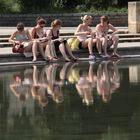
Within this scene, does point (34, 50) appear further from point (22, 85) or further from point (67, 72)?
point (22, 85)

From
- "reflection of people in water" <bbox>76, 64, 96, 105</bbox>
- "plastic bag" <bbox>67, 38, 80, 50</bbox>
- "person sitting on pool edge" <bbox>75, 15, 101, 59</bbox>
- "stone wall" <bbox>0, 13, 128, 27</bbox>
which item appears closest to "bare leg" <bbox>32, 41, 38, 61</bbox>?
"plastic bag" <bbox>67, 38, 80, 50</bbox>

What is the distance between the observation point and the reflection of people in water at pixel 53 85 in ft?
35.8

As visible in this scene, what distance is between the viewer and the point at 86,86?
12039 mm

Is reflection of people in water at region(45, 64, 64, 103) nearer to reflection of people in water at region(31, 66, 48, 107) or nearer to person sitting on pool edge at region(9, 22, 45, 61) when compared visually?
reflection of people in water at region(31, 66, 48, 107)


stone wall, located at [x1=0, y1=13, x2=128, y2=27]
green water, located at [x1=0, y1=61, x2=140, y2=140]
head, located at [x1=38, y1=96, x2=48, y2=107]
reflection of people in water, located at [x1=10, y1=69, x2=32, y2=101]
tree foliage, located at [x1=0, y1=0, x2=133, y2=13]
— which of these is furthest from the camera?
tree foliage, located at [x1=0, y1=0, x2=133, y2=13]

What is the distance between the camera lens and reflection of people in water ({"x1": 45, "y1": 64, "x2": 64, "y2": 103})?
35.8ft

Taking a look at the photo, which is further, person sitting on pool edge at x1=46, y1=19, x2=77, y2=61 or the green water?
person sitting on pool edge at x1=46, y1=19, x2=77, y2=61

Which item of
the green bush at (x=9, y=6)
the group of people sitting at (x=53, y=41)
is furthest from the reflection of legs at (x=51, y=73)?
the green bush at (x=9, y=6)

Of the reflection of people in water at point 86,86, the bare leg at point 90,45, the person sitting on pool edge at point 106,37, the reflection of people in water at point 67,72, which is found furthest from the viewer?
the person sitting on pool edge at point 106,37

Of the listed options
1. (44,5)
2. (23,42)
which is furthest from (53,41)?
(44,5)

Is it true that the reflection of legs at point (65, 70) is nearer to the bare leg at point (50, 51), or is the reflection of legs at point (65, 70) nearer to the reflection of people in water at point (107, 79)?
the bare leg at point (50, 51)

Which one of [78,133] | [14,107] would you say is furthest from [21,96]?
Answer: [78,133]

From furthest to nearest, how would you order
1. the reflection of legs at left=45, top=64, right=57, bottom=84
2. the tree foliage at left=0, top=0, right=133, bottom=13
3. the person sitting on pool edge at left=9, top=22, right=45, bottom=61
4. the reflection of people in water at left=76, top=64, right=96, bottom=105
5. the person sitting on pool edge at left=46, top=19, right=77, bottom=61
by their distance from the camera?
1. the tree foliage at left=0, top=0, right=133, bottom=13
2. the person sitting on pool edge at left=46, top=19, right=77, bottom=61
3. the person sitting on pool edge at left=9, top=22, right=45, bottom=61
4. the reflection of legs at left=45, top=64, right=57, bottom=84
5. the reflection of people in water at left=76, top=64, right=96, bottom=105

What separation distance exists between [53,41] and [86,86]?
5002mm
